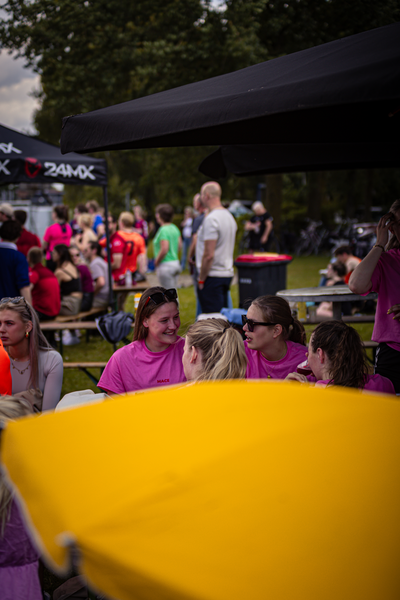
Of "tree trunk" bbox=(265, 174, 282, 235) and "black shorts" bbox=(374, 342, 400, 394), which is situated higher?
"tree trunk" bbox=(265, 174, 282, 235)

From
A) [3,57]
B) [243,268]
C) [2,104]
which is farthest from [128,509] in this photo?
[3,57]

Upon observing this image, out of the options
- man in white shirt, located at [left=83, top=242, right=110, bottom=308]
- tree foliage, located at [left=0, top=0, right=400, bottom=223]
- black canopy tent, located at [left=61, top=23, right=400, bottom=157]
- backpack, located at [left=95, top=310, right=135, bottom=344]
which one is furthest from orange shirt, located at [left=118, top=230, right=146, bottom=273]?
tree foliage, located at [left=0, top=0, right=400, bottom=223]

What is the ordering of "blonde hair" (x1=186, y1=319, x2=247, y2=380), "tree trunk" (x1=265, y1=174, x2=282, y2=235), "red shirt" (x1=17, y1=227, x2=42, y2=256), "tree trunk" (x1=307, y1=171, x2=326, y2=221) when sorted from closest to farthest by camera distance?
"blonde hair" (x1=186, y1=319, x2=247, y2=380) < "red shirt" (x1=17, y1=227, x2=42, y2=256) < "tree trunk" (x1=265, y1=174, x2=282, y2=235) < "tree trunk" (x1=307, y1=171, x2=326, y2=221)

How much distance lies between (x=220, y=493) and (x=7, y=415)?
983 millimetres

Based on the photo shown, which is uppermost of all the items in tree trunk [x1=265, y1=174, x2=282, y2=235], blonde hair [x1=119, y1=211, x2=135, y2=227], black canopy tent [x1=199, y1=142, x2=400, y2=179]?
tree trunk [x1=265, y1=174, x2=282, y2=235]

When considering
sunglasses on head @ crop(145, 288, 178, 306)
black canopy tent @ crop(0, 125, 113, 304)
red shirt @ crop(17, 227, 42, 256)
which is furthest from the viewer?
red shirt @ crop(17, 227, 42, 256)

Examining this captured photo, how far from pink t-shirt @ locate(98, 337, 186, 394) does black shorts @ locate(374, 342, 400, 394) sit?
→ 1313 mm

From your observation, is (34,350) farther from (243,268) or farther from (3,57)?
(3,57)

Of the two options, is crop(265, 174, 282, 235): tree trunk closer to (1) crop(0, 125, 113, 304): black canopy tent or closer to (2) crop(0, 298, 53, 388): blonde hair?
(1) crop(0, 125, 113, 304): black canopy tent

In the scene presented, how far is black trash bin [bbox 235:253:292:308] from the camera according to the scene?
891cm

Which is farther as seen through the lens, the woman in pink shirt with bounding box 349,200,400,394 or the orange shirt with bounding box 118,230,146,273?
the orange shirt with bounding box 118,230,146,273

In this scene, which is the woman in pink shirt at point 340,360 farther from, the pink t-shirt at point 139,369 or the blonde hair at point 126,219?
the blonde hair at point 126,219

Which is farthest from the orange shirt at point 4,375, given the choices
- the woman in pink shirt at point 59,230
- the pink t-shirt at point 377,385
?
the woman in pink shirt at point 59,230

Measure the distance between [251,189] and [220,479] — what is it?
36424mm
